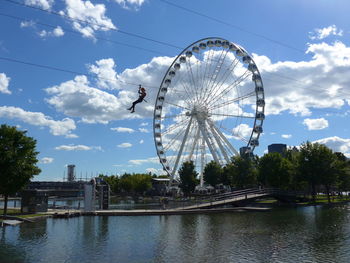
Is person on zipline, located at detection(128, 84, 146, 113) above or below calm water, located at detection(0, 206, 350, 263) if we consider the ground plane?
above

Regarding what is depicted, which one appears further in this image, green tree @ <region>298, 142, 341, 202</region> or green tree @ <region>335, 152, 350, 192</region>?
green tree @ <region>335, 152, 350, 192</region>

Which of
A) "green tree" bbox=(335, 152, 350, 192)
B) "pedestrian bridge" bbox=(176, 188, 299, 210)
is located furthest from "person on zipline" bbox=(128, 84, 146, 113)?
"green tree" bbox=(335, 152, 350, 192)

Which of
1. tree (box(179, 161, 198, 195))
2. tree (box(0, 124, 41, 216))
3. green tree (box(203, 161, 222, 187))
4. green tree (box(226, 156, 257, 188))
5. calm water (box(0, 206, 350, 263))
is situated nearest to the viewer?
calm water (box(0, 206, 350, 263))

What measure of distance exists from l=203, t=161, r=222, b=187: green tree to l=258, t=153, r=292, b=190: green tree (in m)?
17.8

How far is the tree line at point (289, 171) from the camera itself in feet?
216

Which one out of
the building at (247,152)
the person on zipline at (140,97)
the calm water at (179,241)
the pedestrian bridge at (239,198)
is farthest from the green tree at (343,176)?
the person on zipline at (140,97)

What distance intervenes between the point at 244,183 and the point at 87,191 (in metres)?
36.5

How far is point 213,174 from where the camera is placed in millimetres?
92062

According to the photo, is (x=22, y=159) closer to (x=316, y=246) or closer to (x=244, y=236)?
(x=244, y=236)

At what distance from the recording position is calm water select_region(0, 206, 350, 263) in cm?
2128

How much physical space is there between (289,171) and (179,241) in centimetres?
5147

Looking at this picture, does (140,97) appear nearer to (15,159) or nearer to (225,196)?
(15,159)

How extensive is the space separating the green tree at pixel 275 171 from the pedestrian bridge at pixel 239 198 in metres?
7.69

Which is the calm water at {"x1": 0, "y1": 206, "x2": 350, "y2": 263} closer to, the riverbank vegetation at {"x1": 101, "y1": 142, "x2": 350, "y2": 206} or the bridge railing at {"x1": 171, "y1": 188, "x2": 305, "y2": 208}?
the bridge railing at {"x1": 171, "y1": 188, "x2": 305, "y2": 208}
